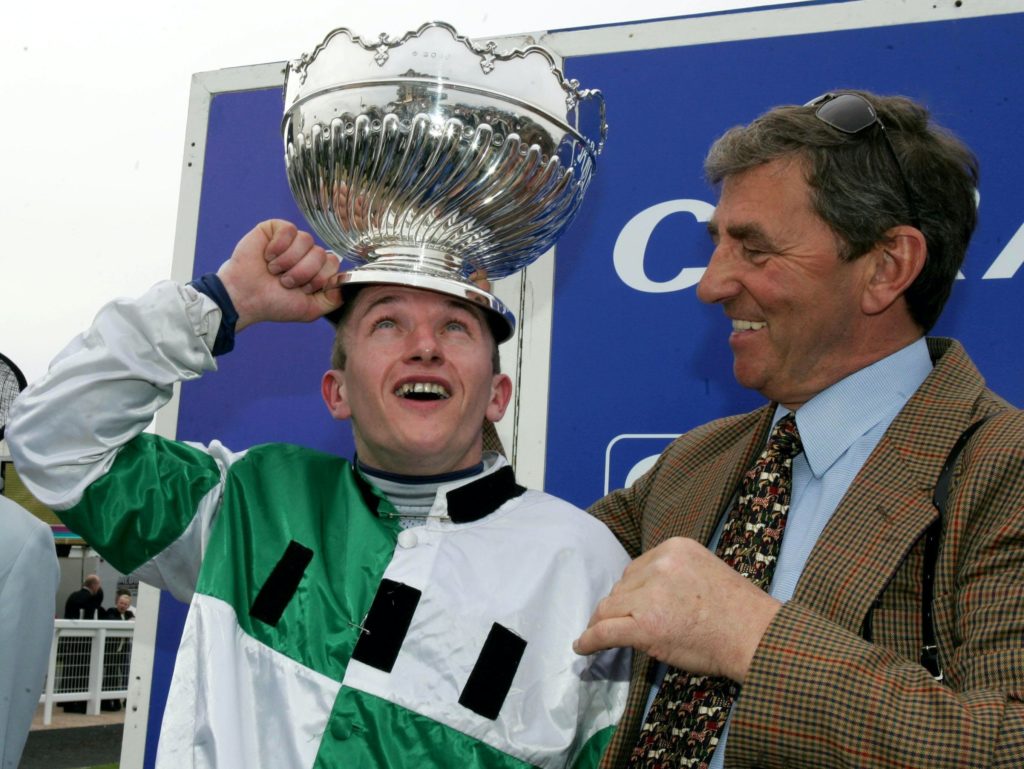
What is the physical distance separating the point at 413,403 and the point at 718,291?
Result: 0.60 m

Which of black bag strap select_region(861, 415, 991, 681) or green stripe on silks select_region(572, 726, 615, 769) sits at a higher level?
black bag strap select_region(861, 415, 991, 681)

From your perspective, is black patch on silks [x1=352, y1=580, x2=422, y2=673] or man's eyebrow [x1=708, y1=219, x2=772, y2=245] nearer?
black patch on silks [x1=352, y1=580, x2=422, y2=673]

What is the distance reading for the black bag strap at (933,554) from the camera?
1.63 m

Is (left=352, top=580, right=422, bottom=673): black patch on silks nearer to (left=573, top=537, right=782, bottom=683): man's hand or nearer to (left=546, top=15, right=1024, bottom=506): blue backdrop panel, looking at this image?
(left=573, top=537, right=782, bottom=683): man's hand

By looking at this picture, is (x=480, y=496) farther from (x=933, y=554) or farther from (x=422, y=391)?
(x=933, y=554)

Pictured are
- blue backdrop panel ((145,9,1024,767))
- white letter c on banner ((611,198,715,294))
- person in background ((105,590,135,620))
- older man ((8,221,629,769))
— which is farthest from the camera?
person in background ((105,590,135,620))

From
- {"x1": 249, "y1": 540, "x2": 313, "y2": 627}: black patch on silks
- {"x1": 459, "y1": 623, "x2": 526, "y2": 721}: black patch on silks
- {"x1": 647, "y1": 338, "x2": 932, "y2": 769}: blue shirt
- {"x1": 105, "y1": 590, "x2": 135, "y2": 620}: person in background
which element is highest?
{"x1": 647, "y1": 338, "x2": 932, "y2": 769}: blue shirt

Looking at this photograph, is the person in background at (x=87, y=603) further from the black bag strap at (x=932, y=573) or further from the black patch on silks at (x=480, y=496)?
the black bag strap at (x=932, y=573)

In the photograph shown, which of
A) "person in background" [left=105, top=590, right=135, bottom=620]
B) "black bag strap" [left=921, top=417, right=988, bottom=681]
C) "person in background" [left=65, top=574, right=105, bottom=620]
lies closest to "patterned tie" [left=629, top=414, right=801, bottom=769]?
"black bag strap" [left=921, top=417, right=988, bottom=681]

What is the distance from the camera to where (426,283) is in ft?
6.24

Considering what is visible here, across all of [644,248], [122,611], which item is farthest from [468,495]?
[122,611]

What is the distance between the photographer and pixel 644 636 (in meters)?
1.55

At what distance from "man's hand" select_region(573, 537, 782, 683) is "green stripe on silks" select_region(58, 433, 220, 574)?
78 cm

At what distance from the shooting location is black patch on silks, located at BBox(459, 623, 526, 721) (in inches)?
72.1
